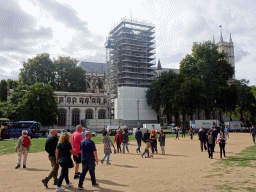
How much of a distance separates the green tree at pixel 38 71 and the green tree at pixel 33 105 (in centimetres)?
1333

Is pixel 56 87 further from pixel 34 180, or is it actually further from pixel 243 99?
pixel 34 180

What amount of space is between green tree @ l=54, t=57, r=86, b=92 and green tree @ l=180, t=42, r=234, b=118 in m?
29.0

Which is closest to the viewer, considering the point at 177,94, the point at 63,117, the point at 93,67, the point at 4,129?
the point at 4,129

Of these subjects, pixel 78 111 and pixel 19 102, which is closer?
pixel 19 102

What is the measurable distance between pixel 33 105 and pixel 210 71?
37501 mm

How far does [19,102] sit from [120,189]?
41888mm

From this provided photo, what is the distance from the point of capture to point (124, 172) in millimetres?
9570

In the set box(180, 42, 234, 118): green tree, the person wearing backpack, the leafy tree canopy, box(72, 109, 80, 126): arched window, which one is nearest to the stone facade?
box(72, 109, 80, 126): arched window

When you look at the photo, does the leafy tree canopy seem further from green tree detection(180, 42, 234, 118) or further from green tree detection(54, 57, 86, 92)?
green tree detection(180, 42, 234, 118)

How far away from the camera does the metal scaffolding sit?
202ft

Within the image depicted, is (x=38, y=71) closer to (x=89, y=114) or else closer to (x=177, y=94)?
(x=89, y=114)

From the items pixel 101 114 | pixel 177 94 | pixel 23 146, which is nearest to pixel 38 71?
pixel 101 114

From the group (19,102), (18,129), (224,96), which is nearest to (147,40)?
(224,96)

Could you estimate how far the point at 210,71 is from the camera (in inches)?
1998
